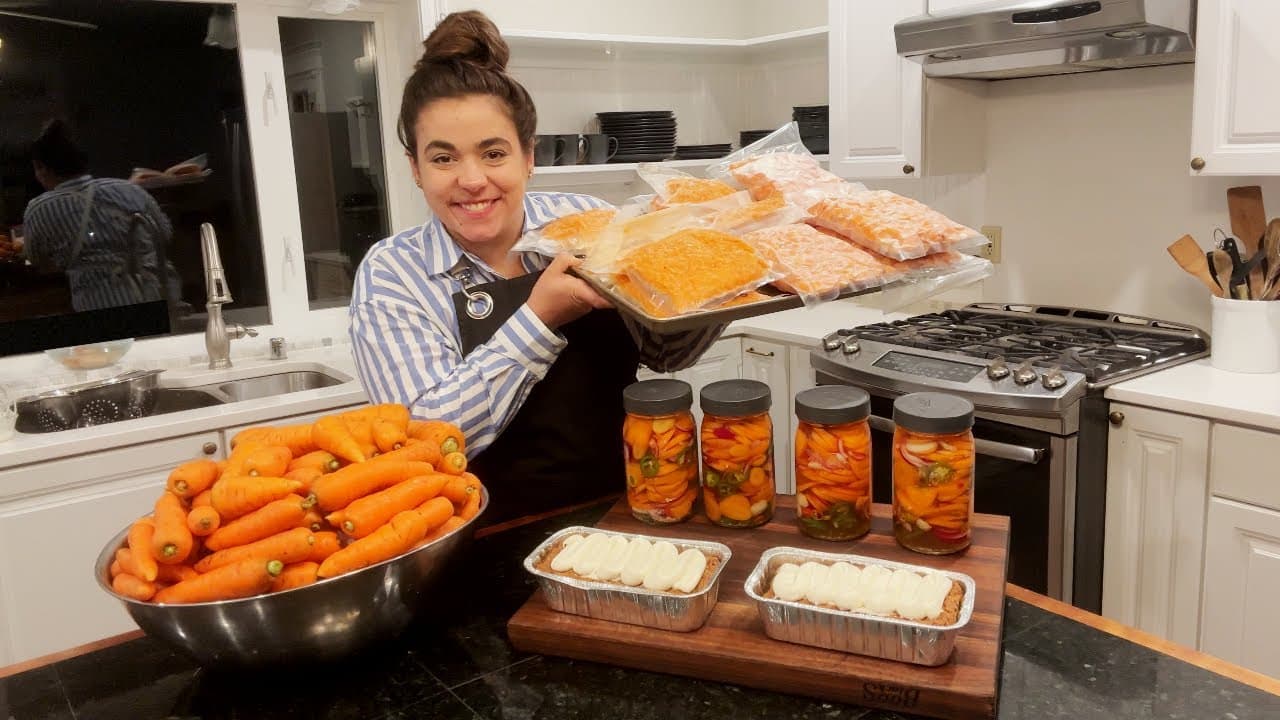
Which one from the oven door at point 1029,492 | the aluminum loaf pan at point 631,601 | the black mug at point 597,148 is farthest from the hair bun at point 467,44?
the black mug at point 597,148

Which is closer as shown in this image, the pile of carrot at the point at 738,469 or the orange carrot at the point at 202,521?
the orange carrot at the point at 202,521

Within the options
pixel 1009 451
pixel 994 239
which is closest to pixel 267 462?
pixel 1009 451

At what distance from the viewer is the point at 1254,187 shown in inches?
90.8

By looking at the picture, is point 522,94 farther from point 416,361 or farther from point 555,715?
point 555,715

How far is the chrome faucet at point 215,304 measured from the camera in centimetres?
286

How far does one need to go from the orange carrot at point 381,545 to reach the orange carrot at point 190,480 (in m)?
0.18

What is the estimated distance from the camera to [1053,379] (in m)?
2.16

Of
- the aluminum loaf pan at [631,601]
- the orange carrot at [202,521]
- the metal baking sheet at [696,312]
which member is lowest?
the aluminum loaf pan at [631,601]

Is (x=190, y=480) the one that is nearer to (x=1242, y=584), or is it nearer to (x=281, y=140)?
(x=1242, y=584)

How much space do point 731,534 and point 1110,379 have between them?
1338 millimetres

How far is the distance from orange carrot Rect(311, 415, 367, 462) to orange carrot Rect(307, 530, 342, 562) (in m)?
0.11

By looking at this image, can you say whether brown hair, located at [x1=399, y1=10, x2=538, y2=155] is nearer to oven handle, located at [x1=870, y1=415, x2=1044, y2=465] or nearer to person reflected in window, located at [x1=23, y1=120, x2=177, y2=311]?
oven handle, located at [x1=870, y1=415, x2=1044, y2=465]

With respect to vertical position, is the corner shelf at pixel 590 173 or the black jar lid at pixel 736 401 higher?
the corner shelf at pixel 590 173

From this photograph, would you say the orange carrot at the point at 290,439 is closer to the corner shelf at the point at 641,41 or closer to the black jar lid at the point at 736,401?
the black jar lid at the point at 736,401
